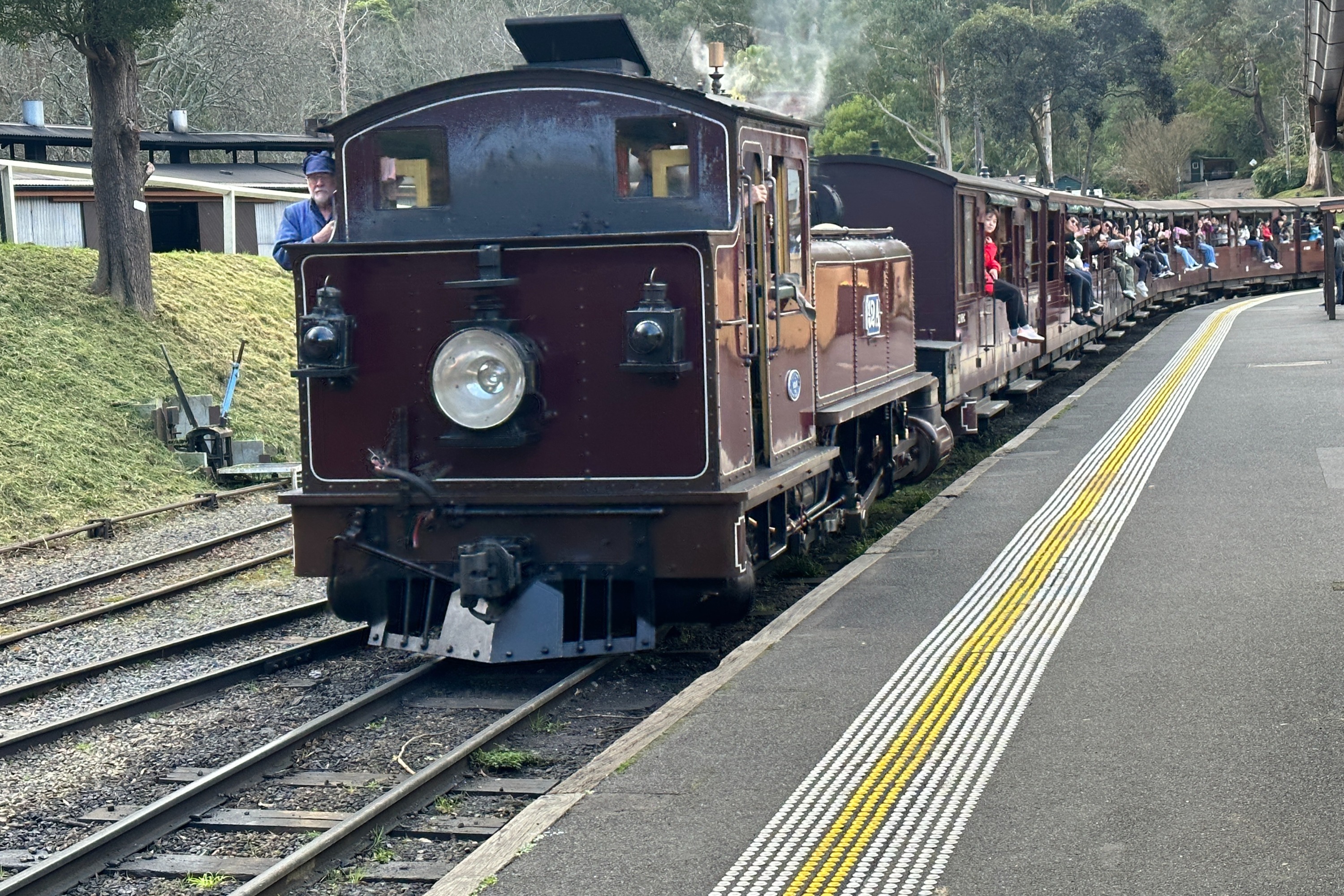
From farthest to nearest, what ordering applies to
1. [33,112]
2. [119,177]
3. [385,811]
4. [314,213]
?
[33,112] → [119,177] → [314,213] → [385,811]

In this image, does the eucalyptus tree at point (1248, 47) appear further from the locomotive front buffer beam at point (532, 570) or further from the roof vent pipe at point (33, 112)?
the locomotive front buffer beam at point (532, 570)

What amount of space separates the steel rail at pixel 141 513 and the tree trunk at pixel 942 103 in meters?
43.4

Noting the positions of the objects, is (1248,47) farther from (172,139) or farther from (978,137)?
(172,139)

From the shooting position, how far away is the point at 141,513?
12.8m

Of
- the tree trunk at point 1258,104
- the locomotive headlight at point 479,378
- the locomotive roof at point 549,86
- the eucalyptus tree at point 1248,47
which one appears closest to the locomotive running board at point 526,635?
the locomotive headlight at point 479,378

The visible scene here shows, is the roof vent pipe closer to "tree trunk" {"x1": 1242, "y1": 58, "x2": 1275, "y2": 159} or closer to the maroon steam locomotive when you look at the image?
the maroon steam locomotive

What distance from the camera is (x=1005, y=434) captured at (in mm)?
16781

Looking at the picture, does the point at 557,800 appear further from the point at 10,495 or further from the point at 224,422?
the point at 224,422

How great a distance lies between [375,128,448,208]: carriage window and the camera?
742cm

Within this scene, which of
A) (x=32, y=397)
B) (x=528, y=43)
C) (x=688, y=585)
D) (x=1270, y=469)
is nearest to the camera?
(x=688, y=585)

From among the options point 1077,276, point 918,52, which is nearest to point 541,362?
point 1077,276

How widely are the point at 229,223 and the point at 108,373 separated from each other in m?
11.2

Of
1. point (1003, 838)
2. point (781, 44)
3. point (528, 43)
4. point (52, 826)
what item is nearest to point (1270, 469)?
point (528, 43)

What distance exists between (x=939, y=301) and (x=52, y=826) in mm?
10288
